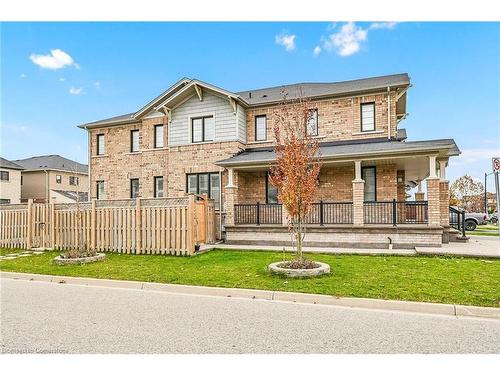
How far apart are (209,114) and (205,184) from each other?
147 inches

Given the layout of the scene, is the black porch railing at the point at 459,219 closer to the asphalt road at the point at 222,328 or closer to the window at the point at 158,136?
the asphalt road at the point at 222,328

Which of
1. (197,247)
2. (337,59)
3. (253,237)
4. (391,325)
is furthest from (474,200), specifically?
(391,325)

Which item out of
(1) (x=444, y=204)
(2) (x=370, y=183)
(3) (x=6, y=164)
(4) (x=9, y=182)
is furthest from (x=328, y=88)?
(3) (x=6, y=164)

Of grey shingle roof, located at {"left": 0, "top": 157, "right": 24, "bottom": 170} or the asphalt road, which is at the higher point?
grey shingle roof, located at {"left": 0, "top": 157, "right": 24, "bottom": 170}

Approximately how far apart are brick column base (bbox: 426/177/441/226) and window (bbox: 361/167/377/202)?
282cm

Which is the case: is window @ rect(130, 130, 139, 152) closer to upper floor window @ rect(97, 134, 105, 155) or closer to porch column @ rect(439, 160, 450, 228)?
upper floor window @ rect(97, 134, 105, 155)

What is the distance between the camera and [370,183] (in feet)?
52.0

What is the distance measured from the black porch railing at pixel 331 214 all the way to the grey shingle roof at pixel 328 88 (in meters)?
5.46

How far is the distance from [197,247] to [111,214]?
3.66m

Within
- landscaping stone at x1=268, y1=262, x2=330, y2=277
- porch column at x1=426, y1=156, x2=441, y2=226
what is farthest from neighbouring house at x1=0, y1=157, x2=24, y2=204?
porch column at x1=426, y1=156, x2=441, y2=226

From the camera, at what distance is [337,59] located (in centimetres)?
2083

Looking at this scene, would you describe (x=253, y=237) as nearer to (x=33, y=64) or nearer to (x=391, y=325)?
(x=391, y=325)

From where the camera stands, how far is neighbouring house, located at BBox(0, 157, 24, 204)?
35656mm

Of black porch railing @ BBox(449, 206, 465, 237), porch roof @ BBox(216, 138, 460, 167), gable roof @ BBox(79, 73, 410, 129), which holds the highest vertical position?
gable roof @ BBox(79, 73, 410, 129)
